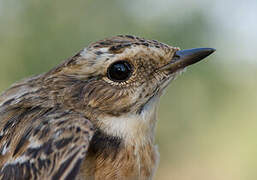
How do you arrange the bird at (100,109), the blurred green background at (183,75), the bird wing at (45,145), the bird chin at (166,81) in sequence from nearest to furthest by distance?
1. the bird wing at (45,145)
2. the bird at (100,109)
3. the bird chin at (166,81)
4. the blurred green background at (183,75)

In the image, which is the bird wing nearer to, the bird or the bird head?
the bird

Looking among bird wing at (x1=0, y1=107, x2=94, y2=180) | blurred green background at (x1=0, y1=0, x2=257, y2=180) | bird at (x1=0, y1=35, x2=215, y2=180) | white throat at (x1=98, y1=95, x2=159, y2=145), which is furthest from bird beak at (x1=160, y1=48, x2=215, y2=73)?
blurred green background at (x1=0, y1=0, x2=257, y2=180)

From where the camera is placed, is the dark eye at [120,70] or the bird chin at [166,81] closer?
the dark eye at [120,70]

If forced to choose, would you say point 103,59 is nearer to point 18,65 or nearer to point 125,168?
point 125,168

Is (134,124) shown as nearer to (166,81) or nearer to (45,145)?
(166,81)

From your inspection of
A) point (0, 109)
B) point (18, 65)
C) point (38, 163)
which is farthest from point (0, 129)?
point (18, 65)

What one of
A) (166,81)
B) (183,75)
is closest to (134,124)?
(166,81)

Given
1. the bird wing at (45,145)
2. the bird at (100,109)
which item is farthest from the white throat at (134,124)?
the bird wing at (45,145)

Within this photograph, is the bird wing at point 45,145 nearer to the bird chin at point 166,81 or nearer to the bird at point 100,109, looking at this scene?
the bird at point 100,109
